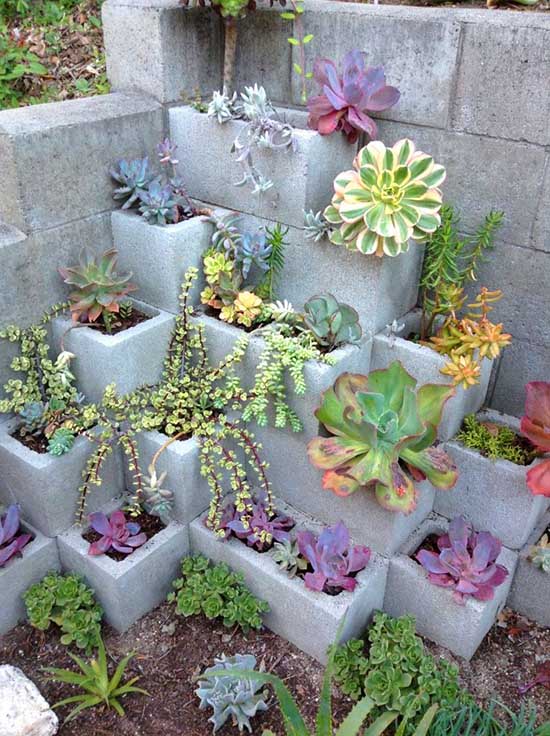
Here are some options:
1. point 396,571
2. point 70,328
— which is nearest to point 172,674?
point 396,571

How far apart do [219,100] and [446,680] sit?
6.79 feet

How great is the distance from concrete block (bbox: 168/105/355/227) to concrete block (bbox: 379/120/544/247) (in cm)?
28

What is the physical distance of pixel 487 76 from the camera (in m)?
2.24

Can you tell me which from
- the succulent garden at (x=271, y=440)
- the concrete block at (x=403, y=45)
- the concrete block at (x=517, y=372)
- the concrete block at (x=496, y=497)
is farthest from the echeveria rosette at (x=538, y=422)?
the concrete block at (x=403, y=45)

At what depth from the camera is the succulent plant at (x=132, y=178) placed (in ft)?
→ 8.32

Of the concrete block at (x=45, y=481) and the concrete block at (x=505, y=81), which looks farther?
the concrete block at (x=45, y=481)

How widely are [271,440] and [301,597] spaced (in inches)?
22.6

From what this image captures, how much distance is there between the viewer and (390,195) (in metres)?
2.19

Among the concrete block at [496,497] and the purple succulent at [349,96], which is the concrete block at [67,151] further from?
the concrete block at [496,497]

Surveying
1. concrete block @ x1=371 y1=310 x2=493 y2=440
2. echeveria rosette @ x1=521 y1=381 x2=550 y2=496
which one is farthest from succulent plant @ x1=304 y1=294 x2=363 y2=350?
echeveria rosette @ x1=521 y1=381 x2=550 y2=496

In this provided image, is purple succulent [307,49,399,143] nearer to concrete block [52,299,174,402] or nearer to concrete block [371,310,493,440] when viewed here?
concrete block [371,310,493,440]

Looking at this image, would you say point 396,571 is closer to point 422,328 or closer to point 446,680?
point 446,680

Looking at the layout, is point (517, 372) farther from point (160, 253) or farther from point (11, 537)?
point (11, 537)

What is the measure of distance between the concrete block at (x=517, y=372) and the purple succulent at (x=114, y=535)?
1.43 meters
